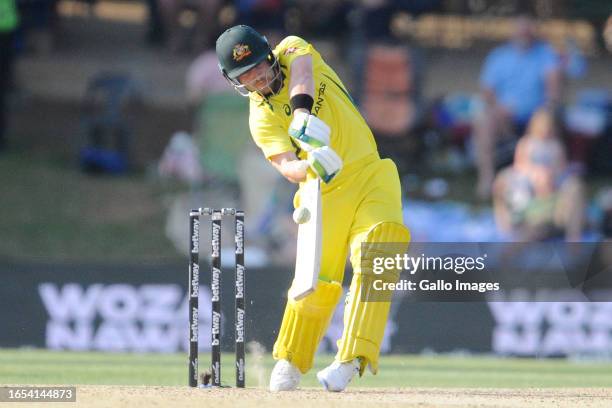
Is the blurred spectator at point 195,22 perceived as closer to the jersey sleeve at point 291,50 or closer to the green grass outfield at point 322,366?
the green grass outfield at point 322,366

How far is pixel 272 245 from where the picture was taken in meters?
14.7

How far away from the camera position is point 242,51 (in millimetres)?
→ 7621

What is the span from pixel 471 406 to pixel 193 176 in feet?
28.5

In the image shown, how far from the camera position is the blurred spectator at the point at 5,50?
1566cm

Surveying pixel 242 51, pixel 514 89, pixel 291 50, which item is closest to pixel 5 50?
pixel 514 89

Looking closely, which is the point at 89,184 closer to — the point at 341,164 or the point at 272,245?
the point at 272,245

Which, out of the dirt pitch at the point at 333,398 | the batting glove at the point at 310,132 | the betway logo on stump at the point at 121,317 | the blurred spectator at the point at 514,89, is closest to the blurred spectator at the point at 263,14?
the blurred spectator at the point at 514,89

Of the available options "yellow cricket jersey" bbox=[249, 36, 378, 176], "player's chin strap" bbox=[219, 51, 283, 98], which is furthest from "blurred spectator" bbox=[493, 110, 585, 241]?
"player's chin strap" bbox=[219, 51, 283, 98]

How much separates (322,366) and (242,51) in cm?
476

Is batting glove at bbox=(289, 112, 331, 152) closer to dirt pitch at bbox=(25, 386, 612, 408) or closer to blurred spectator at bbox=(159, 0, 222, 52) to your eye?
dirt pitch at bbox=(25, 386, 612, 408)

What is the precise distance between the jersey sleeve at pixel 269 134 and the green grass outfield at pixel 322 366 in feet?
6.99

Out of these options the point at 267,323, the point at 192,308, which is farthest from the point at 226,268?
the point at 192,308

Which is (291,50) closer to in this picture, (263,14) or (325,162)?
(325,162)

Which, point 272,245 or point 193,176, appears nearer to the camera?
point 272,245
